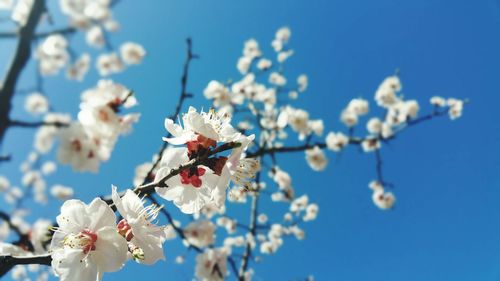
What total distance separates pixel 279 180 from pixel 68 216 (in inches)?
247

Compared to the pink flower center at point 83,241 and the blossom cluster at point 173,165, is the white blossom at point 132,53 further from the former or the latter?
the pink flower center at point 83,241

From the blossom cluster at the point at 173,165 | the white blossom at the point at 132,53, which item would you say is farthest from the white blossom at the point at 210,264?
the white blossom at the point at 132,53

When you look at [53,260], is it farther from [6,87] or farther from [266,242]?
[266,242]

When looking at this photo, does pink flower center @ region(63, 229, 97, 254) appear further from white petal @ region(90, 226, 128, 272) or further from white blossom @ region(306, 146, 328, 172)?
white blossom @ region(306, 146, 328, 172)

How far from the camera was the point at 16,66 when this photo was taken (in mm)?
3625

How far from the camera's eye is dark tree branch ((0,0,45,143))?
3.47 metres

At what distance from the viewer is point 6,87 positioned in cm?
354

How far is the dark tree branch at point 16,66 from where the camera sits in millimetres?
3471

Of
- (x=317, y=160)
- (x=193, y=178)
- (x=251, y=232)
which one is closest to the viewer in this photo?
(x=193, y=178)

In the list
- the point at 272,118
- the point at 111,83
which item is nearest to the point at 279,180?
the point at 272,118

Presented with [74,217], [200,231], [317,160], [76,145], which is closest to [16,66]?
[76,145]

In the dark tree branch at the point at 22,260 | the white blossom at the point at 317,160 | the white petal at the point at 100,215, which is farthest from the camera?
the white blossom at the point at 317,160

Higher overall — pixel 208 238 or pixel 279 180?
pixel 279 180

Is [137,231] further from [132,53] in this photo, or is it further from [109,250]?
[132,53]
